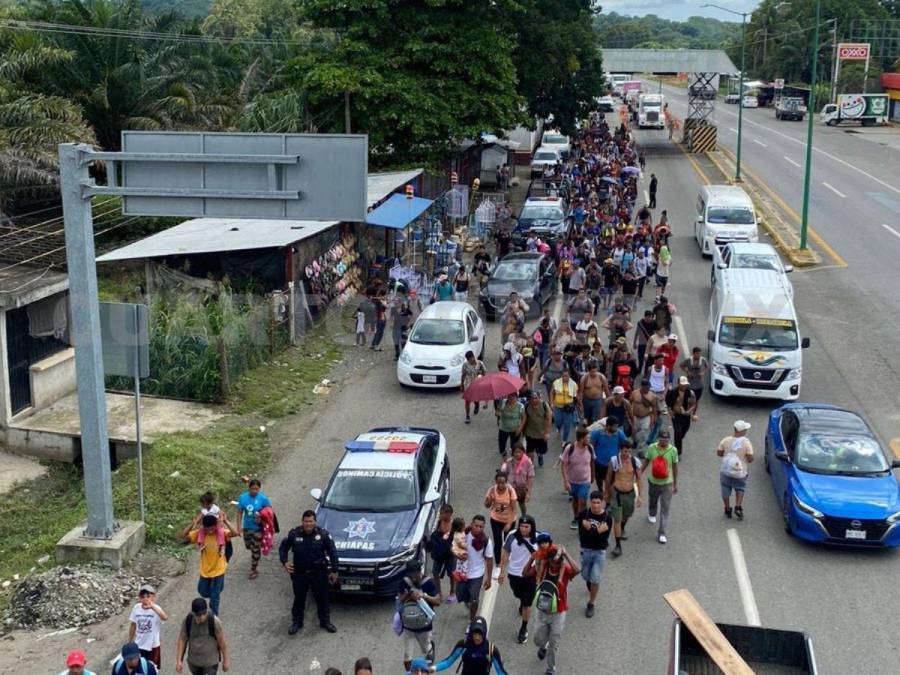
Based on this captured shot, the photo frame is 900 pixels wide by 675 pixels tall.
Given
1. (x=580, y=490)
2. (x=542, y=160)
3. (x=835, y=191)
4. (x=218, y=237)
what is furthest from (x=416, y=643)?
(x=542, y=160)

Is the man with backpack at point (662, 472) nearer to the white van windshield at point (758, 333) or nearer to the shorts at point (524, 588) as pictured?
the shorts at point (524, 588)

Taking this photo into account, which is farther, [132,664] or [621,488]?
[621,488]

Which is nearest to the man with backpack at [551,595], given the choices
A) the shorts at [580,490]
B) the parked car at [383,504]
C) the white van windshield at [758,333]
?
the parked car at [383,504]

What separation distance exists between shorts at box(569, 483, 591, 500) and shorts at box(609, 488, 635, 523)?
0.50 meters

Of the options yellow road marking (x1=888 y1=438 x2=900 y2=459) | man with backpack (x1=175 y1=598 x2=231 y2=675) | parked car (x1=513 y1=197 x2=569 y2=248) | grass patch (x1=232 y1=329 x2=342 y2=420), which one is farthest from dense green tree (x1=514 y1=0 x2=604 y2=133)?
man with backpack (x1=175 y1=598 x2=231 y2=675)

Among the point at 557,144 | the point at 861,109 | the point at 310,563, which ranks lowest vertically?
the point at 310,563

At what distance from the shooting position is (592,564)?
11820 mm

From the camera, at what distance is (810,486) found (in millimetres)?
13883

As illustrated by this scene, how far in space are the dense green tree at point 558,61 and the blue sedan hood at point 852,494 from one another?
29.0 m

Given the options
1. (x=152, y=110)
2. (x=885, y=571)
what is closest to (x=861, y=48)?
(x=152, y=110)

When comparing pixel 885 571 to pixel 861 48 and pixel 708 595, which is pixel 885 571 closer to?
pixel 708 595

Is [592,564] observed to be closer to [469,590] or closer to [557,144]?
[469,590]

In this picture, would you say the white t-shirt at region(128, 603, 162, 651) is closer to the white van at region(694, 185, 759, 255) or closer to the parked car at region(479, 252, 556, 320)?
the parked car at region(479, 252, 556, 320)

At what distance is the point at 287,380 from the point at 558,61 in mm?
26767
